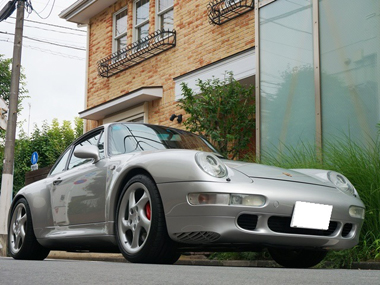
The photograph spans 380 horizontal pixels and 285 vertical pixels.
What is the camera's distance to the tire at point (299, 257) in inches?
203

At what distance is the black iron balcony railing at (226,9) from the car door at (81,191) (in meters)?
5.88

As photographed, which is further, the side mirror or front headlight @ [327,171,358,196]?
the side mirror

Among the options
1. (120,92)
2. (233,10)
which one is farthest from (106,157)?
(120,92)

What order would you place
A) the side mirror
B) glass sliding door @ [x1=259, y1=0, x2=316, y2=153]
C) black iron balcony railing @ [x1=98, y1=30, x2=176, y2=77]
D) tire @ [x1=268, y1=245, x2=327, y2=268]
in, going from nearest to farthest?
→ 1. tire @ [x1=268, y1=245, x2=327, y2=268]
2. the side mirror
3. glass sliding door @ [x1=259, y1=0, x2=316, y2=153]
4. black iron balcony railing @ [x1=98, y1=30, x2=176, y2=77]

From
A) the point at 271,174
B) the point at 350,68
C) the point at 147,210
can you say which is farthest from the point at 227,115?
the point at 147,210

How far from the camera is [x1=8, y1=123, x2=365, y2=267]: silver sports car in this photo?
4.19m

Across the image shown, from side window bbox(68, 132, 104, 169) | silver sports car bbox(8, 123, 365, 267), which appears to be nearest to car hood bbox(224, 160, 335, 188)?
silver sports car bbox(8, 123, 365, 267)

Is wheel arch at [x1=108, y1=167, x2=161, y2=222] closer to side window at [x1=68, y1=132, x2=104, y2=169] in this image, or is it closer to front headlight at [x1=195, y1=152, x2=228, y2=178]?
front headlight at [x1=195, y1=152, x2=228, y2=178]

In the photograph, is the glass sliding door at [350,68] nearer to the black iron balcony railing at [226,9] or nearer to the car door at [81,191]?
the black iron balcony railing at [226,9]

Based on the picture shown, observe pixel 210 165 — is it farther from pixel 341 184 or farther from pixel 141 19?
pixel 141 19

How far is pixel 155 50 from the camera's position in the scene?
13.8 meters

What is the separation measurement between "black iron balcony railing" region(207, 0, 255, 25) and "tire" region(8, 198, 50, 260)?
20.3ft

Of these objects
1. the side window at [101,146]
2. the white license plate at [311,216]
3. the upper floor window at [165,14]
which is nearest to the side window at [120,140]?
the side window at [101,146]

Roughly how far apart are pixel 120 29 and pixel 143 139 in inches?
422
